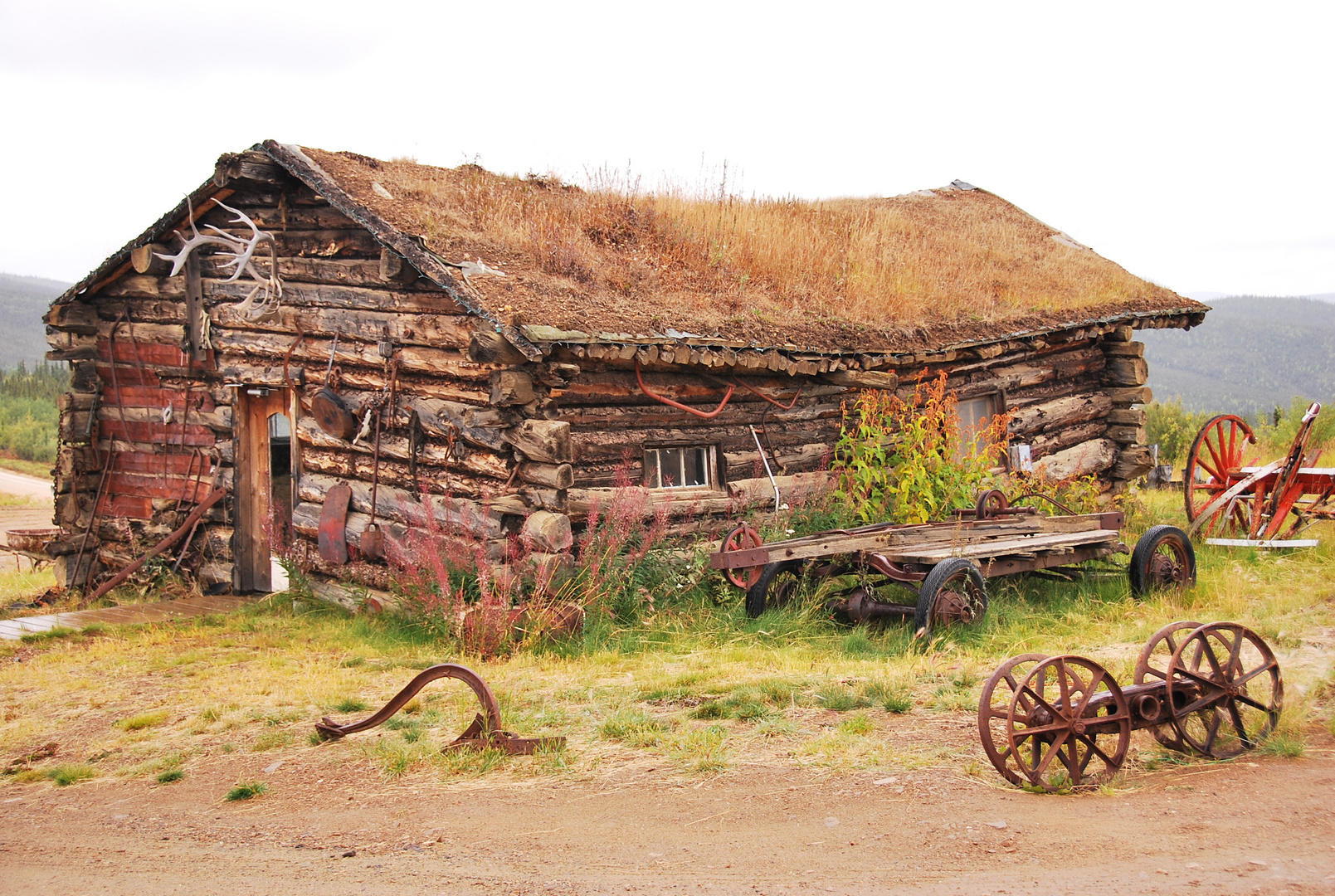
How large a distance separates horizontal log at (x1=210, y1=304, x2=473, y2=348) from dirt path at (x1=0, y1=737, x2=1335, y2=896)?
14.7ft

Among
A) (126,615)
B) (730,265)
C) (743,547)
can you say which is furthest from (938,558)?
(126,615)

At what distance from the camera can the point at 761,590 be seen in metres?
8.04

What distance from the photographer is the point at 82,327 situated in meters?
11.8

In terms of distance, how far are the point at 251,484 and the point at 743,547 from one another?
5976 millimetres

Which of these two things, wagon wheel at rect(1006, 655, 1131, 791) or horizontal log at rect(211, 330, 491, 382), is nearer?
wagon wheel at rect(1006, 655, 1131, 791)

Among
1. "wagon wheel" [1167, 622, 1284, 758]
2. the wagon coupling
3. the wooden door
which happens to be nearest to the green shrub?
the wagon coupling

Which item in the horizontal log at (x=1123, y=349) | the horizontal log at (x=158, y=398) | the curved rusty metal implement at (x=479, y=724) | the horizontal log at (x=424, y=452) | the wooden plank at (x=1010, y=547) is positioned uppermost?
the horizontal log at (x=1123, y=349)

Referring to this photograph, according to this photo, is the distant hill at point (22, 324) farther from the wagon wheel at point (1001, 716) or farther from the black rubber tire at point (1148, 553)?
the wagon wheel at point (1001, 716)

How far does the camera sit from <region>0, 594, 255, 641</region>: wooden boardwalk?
963cm

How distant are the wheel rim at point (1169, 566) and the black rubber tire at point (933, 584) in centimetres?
213

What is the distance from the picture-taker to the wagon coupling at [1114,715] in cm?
452

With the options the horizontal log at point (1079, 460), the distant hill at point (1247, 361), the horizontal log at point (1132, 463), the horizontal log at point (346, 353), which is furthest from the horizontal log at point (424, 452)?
the distant hill at point (1247, 361)

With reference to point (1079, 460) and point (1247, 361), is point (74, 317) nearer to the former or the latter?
point (1079, 460)

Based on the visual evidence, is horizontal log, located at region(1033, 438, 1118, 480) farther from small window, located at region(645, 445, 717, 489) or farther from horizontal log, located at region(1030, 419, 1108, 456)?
small window, located at region(645, 445, 717, 489)
